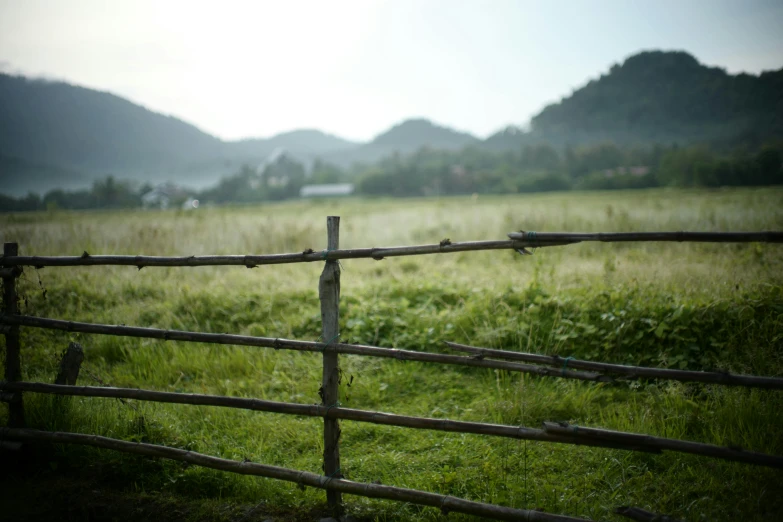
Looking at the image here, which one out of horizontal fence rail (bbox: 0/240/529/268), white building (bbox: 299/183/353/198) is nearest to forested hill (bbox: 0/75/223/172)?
horizontal fence rail (bbox: 0/240/529/268)

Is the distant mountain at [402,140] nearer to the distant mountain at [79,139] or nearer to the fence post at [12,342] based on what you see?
the distant mountain at [79,139]

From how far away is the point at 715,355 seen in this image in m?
4.57

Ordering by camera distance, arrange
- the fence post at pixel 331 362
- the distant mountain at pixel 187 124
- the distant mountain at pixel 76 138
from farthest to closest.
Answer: the distant mountain at pixel 187 124, the distant mountain at pixel 76 138, the fence post at pixel 331 362

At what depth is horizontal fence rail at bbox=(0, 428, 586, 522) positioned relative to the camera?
2.48 metres

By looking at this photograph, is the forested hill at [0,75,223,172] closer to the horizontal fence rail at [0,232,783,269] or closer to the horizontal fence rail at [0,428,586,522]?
the horizontal fence rail at [0,232,783,269]

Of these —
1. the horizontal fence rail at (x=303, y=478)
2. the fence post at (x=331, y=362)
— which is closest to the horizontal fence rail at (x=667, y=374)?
the horizontal fence rail at (x=303, y=478)

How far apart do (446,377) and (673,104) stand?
14.7 m

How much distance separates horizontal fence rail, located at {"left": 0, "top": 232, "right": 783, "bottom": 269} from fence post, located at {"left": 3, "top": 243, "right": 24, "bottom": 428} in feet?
0.29

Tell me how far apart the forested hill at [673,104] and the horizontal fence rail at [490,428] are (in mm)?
8653

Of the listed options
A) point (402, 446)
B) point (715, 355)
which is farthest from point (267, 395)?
point (715, 355)

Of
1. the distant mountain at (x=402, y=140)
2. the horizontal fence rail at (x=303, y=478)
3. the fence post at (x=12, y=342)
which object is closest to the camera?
the horizontal fence rail at (x=303, y=478)

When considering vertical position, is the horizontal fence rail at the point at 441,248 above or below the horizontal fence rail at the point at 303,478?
above

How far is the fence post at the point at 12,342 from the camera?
3.49 metres

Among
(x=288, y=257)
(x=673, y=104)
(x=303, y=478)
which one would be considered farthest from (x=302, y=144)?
(x=303, y=478)
